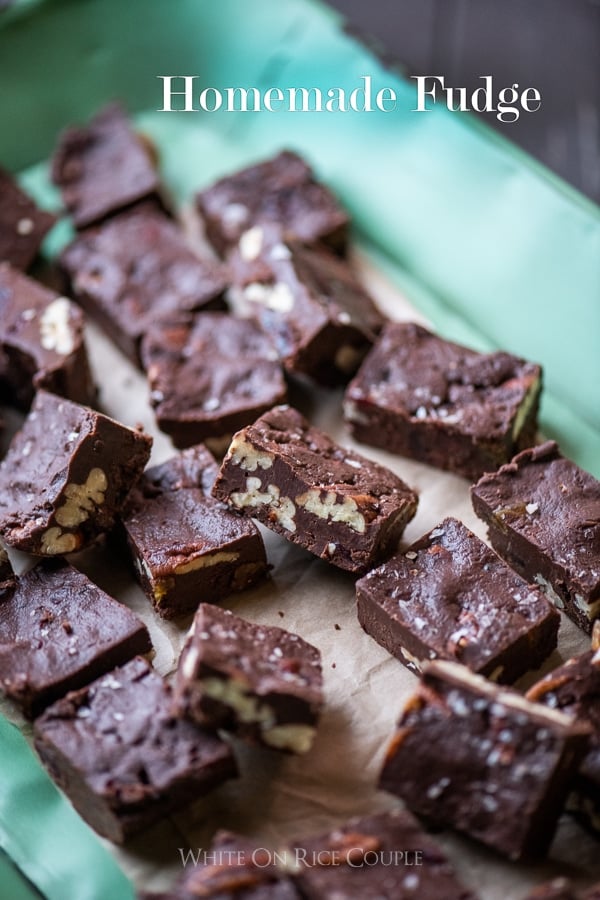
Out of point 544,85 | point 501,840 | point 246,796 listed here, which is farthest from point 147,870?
point 544,85

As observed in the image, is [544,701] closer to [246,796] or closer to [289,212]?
[246,796]

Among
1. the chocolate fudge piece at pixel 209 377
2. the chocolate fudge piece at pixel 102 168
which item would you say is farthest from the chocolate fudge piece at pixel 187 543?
the chocolate fudge piece at pixel 102 168

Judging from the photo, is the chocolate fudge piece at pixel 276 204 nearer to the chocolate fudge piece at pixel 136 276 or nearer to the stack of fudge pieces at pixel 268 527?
the stack of fudge pieces at pixel 268 527

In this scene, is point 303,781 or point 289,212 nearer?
point 303,781

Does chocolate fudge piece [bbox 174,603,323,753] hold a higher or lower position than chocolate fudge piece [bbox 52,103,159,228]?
lower

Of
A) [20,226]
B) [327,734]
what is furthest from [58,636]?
[20,226]

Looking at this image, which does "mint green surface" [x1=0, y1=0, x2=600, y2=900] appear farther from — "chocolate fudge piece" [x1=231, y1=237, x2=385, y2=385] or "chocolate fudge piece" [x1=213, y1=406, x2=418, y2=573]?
"chocolate fudge piece" [x1=213, y1=406, x2=418, y2=573]

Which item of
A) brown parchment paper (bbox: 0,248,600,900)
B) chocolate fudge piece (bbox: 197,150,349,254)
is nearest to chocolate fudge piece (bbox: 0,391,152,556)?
brown parchment paper (bbox: 0,248,600,900)
